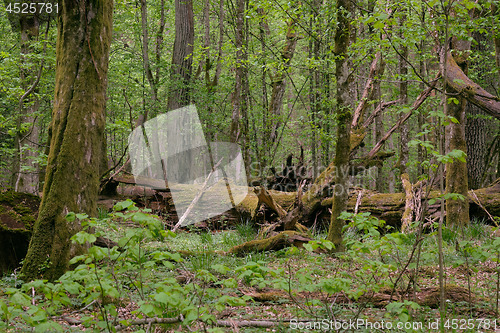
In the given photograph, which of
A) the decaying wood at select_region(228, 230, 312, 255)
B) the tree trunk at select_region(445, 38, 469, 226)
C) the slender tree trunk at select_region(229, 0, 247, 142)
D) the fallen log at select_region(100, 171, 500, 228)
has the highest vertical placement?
the slender tree trunk at select_region(229, 0, 247, 142)

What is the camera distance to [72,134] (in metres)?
4.09

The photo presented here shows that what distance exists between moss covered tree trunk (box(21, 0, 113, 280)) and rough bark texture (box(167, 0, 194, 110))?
773 cm

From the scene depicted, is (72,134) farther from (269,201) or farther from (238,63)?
(238,63)

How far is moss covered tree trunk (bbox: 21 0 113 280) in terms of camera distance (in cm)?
394

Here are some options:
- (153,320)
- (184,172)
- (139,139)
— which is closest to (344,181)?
(153,320)

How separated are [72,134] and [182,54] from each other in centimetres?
908

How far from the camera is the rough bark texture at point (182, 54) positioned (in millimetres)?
12133

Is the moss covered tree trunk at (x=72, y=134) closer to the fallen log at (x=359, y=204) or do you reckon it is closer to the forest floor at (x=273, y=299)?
the forest floor at (x=273, y=299)

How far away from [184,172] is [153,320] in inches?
429

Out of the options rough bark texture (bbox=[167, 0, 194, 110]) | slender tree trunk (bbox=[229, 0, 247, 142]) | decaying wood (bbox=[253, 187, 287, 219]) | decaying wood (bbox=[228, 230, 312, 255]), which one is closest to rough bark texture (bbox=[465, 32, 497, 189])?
decaying wood (bbox=[253, 187, 287, 219])

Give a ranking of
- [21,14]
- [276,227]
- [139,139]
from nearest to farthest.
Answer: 1. [276,227]
2. [21,14]
3. [139,139]

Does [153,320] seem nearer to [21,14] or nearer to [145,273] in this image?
[145,273]

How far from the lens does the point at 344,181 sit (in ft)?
17.2

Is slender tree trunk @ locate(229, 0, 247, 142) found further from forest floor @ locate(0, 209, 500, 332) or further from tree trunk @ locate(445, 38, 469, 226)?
forest floor @ locate(0, 209, 500, 332)
